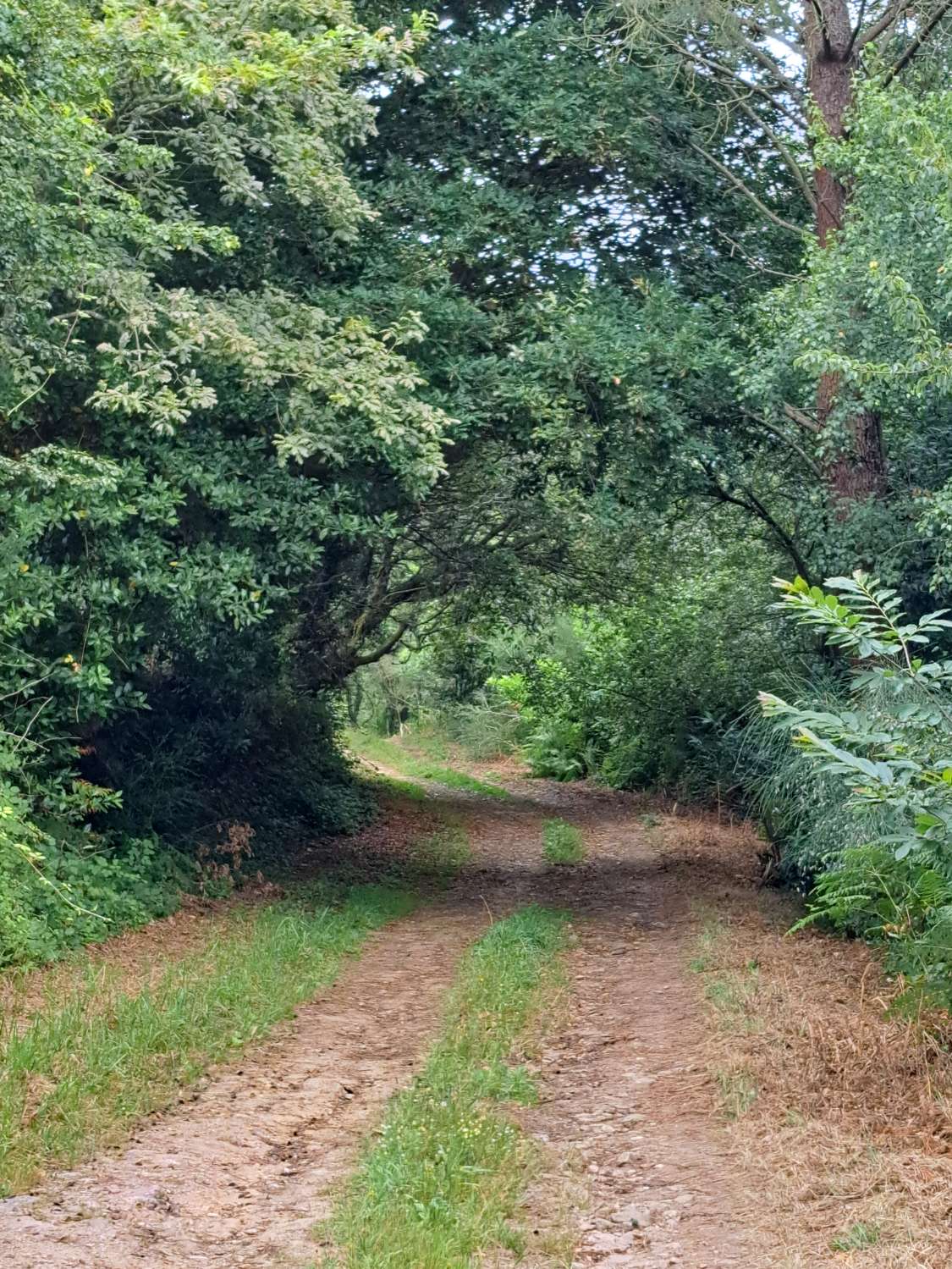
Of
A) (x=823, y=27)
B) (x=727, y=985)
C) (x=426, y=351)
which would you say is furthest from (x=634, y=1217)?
(x=823, y=27)

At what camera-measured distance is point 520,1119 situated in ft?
21.6

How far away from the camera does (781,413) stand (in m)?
12.4

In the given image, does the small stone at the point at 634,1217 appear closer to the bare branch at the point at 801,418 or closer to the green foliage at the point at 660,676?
the bare branch at the point at 801,418

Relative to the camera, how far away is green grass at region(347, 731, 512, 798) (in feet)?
90.6

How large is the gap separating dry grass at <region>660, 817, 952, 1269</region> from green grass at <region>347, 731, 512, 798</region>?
55.7 ft

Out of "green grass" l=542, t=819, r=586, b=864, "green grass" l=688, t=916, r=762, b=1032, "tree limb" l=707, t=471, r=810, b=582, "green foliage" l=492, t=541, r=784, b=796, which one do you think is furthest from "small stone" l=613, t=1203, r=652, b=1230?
"green grass" l=542, t=819, r=586, b=864

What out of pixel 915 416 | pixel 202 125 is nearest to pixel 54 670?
pixel 202 125

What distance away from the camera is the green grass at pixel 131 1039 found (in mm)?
5840


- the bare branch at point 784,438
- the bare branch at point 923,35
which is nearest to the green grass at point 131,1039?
the bare branch at point 784,438

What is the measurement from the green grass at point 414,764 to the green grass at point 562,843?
5.20 metres

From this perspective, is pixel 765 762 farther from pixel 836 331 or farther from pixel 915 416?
pixel 836 331

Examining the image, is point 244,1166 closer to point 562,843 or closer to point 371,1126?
point 371,1126

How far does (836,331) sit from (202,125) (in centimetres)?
536

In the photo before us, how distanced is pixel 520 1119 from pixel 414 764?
25215 mm
